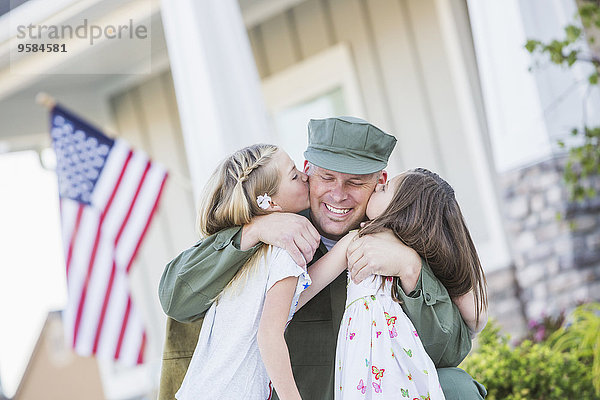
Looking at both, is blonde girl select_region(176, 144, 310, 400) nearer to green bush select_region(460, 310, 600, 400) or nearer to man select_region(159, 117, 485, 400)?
man select_region(159, 117, 485, 400)

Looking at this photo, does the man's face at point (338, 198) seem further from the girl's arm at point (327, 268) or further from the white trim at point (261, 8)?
the white trim at point (261, 8)

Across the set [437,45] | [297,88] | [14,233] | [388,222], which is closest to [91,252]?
[297,88]

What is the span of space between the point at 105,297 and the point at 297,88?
2.45 metres

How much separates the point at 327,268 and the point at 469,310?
0.51m

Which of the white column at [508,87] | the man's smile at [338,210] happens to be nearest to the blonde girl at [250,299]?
the man's smile at [338,210]

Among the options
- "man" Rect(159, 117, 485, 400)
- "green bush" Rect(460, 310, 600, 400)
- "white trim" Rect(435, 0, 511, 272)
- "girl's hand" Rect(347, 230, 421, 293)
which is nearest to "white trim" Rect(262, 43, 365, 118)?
Answer: "white trim" Rect(435, 0, 511, 272)

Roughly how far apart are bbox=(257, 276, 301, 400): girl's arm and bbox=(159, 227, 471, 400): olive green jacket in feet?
0.62

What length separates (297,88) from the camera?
21.7ft

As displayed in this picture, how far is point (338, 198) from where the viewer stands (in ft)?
8.53

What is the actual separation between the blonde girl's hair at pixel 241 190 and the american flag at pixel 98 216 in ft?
9.43

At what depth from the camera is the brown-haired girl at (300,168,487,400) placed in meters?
2.32

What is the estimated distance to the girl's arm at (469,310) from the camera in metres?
2.58

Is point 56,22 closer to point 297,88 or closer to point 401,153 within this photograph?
point 297,88

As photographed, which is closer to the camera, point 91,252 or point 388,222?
point 388,222
